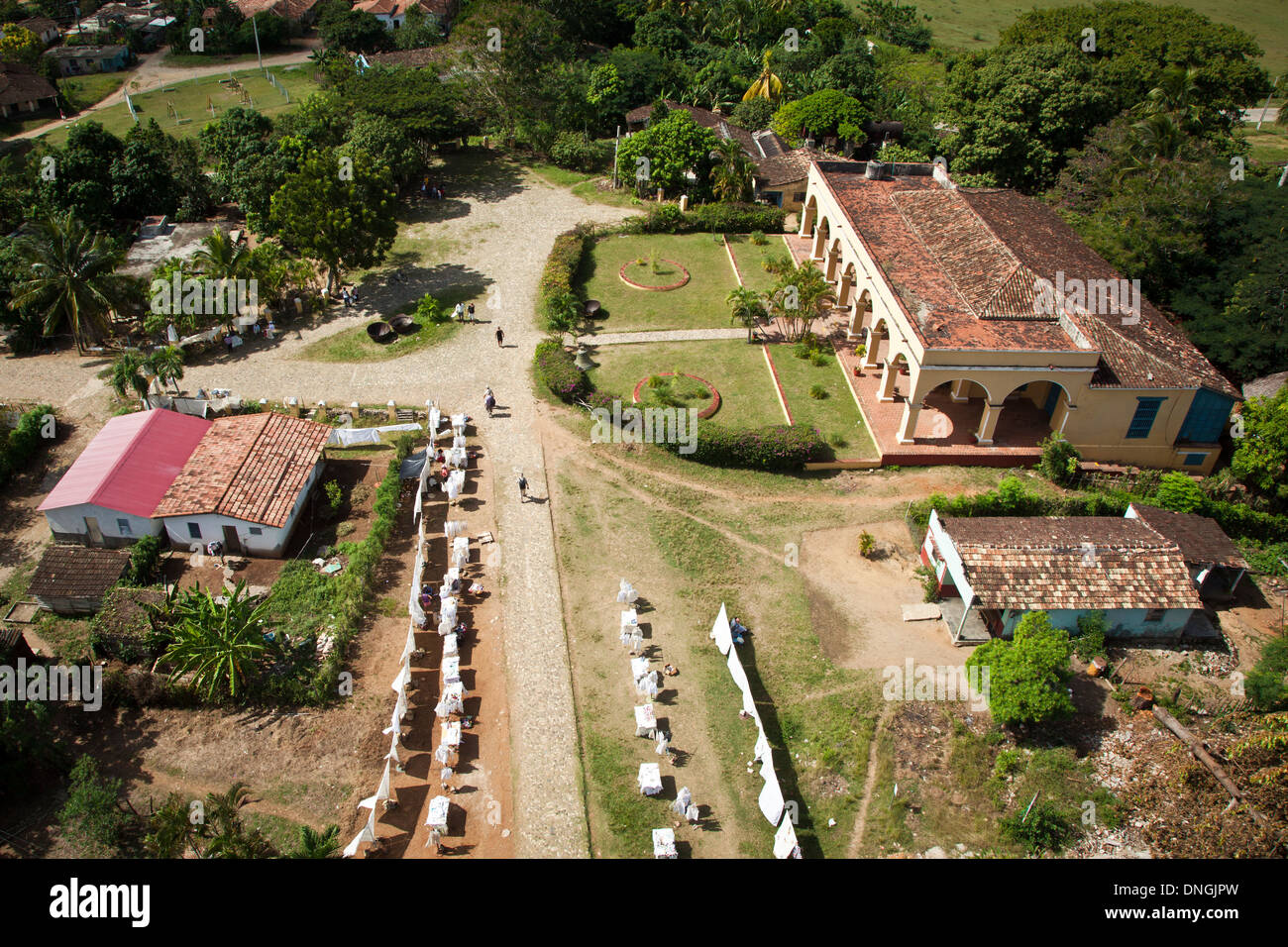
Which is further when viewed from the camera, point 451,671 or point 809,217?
point 809,217

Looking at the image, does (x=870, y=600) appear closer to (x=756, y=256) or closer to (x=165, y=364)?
(x=756, y=256)

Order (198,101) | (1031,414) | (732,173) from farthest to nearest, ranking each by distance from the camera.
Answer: (198,101) → (732,173) → (1031,414)

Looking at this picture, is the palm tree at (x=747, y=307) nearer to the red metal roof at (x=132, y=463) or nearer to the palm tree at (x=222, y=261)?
the palm tree at (x=222, y=261)

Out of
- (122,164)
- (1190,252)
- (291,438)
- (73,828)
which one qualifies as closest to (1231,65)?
(1190,252)

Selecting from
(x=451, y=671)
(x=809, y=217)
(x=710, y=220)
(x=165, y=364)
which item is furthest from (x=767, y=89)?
(x=451, y=671)

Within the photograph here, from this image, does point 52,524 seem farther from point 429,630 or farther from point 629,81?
point 629,81

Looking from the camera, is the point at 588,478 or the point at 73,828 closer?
the point at 73,828
